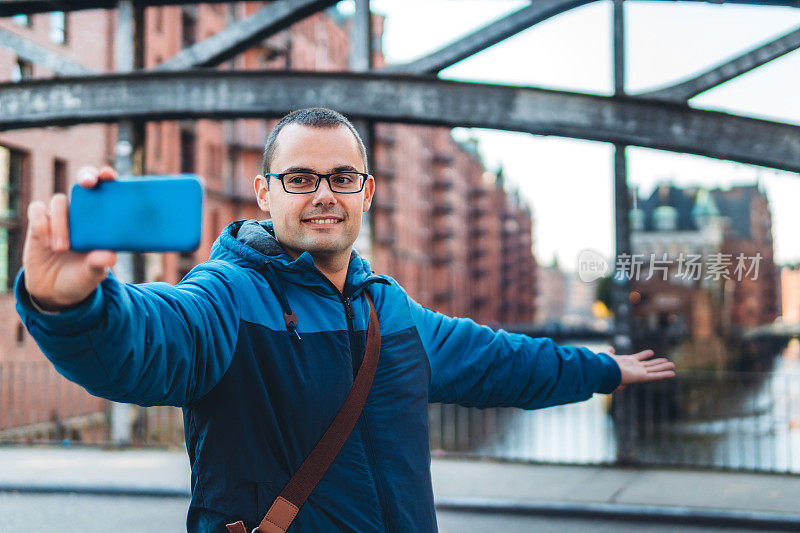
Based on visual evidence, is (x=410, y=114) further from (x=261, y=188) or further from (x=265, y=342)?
(x=265, y=342)

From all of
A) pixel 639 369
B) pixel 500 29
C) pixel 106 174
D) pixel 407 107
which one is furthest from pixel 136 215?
pixel 500 29

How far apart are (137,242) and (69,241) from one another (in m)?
0.11

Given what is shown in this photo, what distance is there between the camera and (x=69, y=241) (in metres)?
1.36

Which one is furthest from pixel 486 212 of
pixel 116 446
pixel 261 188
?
pixel 261 188

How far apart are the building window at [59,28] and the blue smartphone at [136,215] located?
23.8 meters

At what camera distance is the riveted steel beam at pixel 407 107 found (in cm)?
711

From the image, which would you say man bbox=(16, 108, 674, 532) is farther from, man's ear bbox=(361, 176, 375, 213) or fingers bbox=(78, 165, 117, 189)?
fingers bbox=(78, 165, 117, 189)

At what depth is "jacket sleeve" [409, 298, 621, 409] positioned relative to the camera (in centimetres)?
258

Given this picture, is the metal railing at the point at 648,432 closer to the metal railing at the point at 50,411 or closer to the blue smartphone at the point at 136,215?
the metal railing at the point at 50,411

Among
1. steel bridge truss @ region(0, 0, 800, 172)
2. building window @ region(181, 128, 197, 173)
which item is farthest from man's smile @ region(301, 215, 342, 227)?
building window @ region(181, 128, 197, 173)

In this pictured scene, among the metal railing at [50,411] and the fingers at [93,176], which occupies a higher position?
the fingers at [93,176]

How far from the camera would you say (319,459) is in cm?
200

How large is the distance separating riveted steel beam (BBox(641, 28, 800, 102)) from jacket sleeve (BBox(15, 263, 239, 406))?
241 inches

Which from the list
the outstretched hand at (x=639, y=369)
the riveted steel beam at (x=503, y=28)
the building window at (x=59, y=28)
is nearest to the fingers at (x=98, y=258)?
the outstretched hand at (x=639, y=369)
